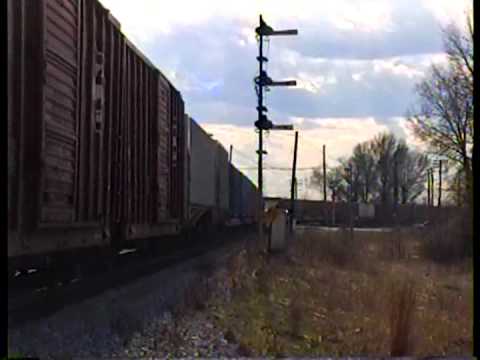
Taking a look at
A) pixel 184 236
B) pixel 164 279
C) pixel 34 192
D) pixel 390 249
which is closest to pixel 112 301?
pixel 34 192

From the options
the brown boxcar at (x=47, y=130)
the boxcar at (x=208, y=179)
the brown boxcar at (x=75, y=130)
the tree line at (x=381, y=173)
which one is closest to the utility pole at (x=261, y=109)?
the boxcar at (x=208, y=179)

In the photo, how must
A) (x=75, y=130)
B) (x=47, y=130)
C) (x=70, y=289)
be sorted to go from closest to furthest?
(x=47, y=130) → (x=75, y=130) → (x=70, y=289)

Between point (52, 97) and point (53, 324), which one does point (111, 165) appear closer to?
point (52, 97)

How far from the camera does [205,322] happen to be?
1016 centimetres

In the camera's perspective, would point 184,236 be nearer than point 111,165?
No

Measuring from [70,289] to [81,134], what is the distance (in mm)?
2701

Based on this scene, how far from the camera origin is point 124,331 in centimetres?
898

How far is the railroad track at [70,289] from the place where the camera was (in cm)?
1012

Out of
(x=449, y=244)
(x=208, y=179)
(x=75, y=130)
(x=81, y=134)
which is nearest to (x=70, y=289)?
(x=81, y=134)

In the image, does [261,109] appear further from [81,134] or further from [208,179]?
[81,134]

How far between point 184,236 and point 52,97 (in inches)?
638

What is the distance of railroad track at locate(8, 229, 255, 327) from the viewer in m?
10.1

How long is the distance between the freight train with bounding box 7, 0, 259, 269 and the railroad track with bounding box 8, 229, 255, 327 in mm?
676
